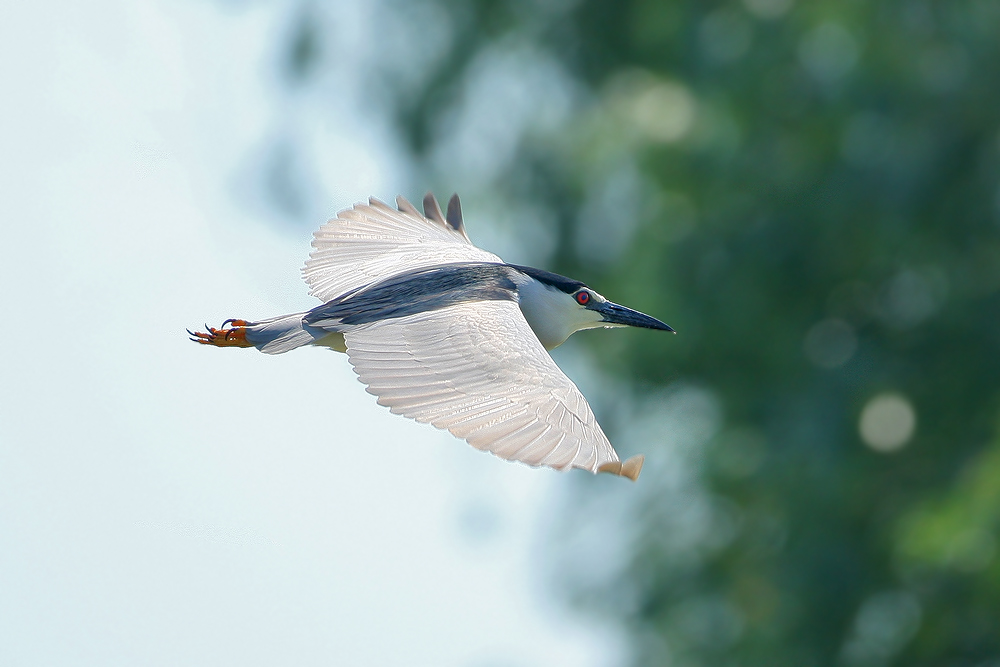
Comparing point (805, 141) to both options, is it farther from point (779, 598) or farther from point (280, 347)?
point (280, 347)

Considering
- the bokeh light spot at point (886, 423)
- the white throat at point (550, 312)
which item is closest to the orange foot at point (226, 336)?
the white throat at point (550, 312)

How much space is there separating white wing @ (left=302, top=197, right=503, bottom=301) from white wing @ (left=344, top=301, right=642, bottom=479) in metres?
0.78

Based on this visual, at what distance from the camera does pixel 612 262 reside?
9.86 metres

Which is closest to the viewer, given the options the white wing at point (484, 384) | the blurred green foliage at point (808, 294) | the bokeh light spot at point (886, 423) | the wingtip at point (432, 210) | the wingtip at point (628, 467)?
the wingtip at point (628, 467)

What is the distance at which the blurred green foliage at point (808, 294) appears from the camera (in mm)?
8289

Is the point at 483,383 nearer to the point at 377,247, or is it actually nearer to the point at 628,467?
the point at 628,467

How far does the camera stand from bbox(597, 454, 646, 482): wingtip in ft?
8.69

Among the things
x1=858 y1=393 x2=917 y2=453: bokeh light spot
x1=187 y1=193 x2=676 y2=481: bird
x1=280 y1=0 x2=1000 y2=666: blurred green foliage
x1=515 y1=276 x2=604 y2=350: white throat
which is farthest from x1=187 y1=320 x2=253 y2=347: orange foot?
x1=858 y1=393 x2=917 y2=453: bokeh light spot

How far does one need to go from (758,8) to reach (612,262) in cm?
227

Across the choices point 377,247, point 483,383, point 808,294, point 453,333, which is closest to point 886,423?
point 808,294

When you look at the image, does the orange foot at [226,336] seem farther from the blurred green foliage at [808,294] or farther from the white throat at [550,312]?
the blurred green foliage at [808,294]

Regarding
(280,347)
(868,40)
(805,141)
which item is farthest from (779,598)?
(280,347)

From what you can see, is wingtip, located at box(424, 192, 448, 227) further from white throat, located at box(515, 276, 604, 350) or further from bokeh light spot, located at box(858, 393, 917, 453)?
bokeh light spot, located at box(858, 393, 917, 453)

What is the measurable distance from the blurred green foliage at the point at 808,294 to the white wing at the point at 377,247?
3066 millimetres
